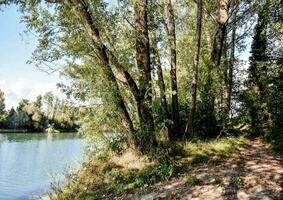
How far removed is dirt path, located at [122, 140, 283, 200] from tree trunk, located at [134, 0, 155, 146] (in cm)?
282

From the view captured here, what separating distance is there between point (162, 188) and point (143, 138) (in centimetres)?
296

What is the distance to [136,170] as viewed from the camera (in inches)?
510

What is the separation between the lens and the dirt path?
9.14 metres

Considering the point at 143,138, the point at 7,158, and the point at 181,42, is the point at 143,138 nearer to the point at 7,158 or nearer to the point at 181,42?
the point at 181,42

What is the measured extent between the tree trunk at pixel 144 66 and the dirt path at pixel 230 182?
111 inches

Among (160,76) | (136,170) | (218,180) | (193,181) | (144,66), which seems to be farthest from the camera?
(160,76)

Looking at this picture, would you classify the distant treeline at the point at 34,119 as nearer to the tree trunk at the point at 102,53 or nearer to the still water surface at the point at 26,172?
the still water surface at the point at 26,172

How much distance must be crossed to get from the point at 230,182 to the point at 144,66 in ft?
18.7

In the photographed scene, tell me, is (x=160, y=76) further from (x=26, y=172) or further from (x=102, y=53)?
(x=26, y=172)

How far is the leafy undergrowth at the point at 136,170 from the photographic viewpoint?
39.4 ft

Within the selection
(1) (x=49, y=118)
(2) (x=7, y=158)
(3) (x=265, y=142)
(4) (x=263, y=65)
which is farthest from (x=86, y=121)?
(1) (x=49, y=118)

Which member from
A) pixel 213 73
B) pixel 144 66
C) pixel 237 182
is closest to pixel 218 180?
pixel 237 182

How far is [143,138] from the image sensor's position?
13.6m

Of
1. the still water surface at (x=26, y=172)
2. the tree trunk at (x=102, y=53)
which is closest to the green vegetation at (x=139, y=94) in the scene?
the tree trunk at (x=102, y=53)
